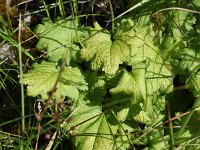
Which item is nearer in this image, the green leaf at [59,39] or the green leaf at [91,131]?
the green leaf at [91,131]

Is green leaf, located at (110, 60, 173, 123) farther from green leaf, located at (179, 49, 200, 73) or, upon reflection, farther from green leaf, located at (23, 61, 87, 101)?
green leaf, located at (23, 61, 87, 101)

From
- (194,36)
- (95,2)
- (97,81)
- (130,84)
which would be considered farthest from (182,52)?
(95,2)

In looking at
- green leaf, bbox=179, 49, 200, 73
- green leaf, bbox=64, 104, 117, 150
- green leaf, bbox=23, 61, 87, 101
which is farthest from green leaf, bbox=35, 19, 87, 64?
green leaf, bbox=179, 49, 200, 73

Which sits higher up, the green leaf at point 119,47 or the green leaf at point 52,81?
the green leaf at point 119,47

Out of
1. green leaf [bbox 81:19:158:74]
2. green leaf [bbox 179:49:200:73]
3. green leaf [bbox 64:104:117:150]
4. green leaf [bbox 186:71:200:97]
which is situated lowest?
green leaf [bbox 64:104:117:150]

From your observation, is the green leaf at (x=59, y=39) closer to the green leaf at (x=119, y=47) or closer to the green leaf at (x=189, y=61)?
the green leaf at (x=119, y=47)

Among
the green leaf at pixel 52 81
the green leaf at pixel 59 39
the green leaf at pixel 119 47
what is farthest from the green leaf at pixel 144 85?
the green leaf at pixel 59 39

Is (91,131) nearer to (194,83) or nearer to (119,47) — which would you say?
(119,47)
